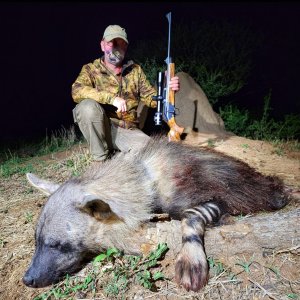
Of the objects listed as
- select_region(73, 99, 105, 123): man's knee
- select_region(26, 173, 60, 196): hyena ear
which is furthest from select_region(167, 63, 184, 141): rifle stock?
select_region(26, 173, 60, 196): hyena ear

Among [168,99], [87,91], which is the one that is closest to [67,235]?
[87,91]

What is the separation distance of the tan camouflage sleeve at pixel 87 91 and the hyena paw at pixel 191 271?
7.30 ft

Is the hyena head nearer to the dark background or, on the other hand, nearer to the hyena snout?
the hyena snout

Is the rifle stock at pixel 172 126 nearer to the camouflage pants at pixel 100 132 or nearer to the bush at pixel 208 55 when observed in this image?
the camouflage pants at pixel 100 132

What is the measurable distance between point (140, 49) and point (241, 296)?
7.24 meters

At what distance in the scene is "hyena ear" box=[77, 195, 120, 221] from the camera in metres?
2.41

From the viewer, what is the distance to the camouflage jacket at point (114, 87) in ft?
14.0

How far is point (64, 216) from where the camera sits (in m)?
2.52

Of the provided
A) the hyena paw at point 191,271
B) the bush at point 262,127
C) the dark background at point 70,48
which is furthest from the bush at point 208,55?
the hyena paw at point 191,271

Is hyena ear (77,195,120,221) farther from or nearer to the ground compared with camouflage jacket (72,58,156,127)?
nearer to the ground

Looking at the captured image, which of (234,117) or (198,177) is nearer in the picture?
(198,177)

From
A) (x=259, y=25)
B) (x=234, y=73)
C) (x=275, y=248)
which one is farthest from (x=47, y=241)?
(x=259, y=25)

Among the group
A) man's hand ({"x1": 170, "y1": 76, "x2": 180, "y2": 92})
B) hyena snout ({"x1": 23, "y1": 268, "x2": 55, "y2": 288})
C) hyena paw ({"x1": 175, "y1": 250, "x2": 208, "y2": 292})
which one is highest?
man's hand ({"x1": 170, "y1": 76, "x2": 180, "y2": 92})

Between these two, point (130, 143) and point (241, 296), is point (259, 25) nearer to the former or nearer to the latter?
point (130, 143)
